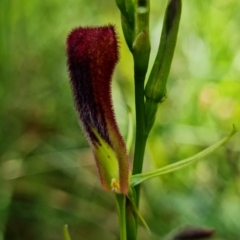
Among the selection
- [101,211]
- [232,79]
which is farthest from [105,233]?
[232,79]

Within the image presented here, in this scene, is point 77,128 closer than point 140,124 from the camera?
No

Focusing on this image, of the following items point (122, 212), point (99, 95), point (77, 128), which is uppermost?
point (99, 95)

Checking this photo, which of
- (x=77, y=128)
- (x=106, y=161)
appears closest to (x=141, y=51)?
(x=106, y=161)

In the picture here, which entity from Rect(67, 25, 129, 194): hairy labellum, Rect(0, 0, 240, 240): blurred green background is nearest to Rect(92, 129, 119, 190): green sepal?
Rect(67, 25, 129, 194): hairy labellum

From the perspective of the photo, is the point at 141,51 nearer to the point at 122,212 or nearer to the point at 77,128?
the point at 122,212

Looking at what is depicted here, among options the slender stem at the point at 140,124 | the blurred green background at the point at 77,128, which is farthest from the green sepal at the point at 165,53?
the blurred green background at the point at 77,128

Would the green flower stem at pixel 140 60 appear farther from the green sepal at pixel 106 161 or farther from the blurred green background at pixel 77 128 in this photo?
the blurred green background at pixel 77 128
